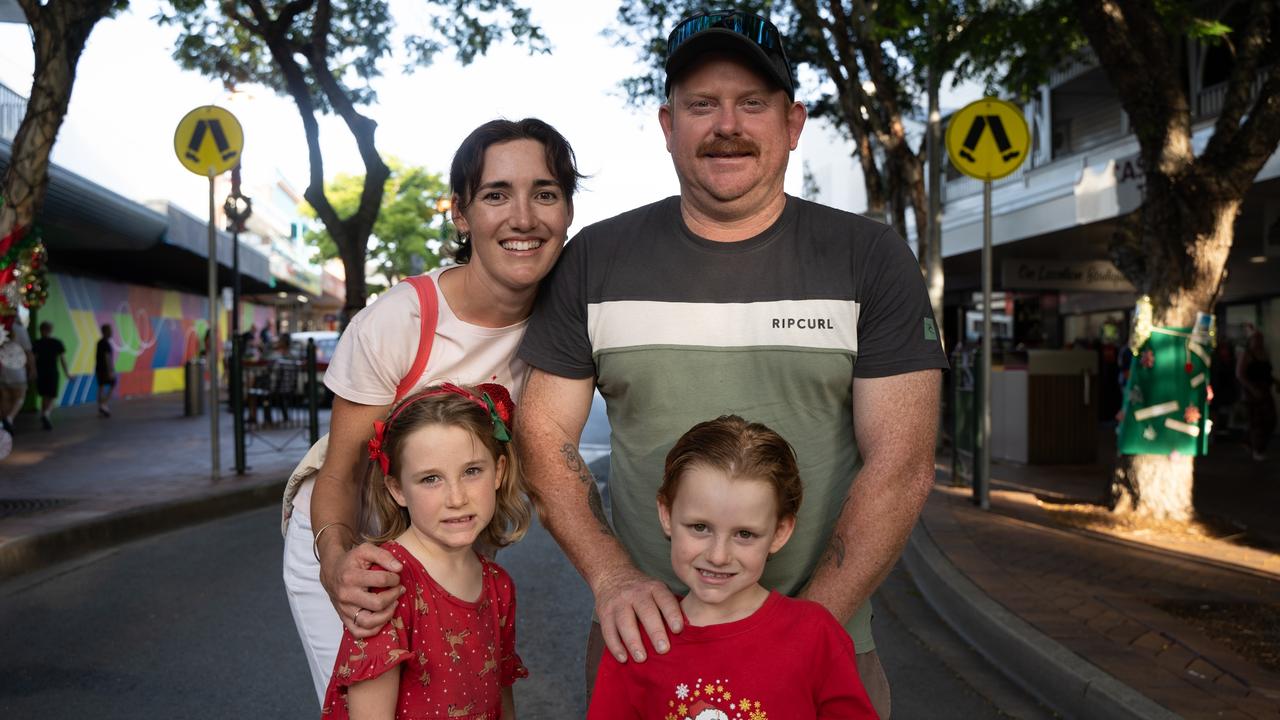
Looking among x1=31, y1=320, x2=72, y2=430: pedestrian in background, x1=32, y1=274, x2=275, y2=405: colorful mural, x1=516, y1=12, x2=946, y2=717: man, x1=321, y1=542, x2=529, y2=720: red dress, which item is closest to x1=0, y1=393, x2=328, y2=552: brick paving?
x1=31, y1=320, x2=72, y2=430: pedestrian in background

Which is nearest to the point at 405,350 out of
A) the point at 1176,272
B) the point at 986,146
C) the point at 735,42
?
the point at 735,42

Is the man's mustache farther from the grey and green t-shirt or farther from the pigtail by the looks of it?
the pigtail

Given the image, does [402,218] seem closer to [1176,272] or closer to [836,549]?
[1176,272]

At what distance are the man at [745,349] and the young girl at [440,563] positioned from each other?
127mm

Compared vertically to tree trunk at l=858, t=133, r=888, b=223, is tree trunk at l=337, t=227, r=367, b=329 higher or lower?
lower

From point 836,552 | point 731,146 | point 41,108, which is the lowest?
point 836,552

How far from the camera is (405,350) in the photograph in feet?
8.70

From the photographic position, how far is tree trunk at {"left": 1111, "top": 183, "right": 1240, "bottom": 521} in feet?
26.2

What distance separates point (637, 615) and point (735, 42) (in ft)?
3.96

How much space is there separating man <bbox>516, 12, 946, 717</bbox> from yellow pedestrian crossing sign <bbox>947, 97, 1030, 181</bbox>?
24.5 ft

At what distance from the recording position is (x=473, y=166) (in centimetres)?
263

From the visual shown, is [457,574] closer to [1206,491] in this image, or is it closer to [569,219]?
[569,219]

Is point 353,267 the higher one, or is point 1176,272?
point 353,267

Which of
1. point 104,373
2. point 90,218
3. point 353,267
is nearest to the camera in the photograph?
point 353,267
